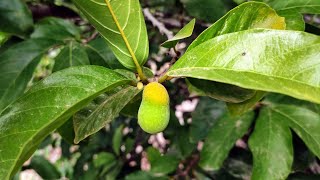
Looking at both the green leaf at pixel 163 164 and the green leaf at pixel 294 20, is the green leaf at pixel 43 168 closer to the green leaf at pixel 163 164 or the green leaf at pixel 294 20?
the green leaf at pixel 163 164

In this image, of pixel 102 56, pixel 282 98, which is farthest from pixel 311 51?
pixel 282 98

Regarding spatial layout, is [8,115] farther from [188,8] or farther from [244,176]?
[244,176]

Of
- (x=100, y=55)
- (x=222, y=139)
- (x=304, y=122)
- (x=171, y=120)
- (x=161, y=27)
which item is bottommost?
(x=171, y=120)

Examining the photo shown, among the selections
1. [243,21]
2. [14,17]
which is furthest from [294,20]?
[14,17]

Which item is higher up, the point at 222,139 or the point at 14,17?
the point at 14,17

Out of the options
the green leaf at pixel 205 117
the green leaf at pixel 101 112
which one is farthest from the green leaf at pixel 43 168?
the green leaf at pixel 101 112

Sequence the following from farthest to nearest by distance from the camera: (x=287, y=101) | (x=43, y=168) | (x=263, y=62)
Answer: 1. (x=43, y=168)
2. (x=287, y=101)
3. (x=263, y=62)

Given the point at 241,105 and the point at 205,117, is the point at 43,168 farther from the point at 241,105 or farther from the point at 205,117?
the point at 241,105
